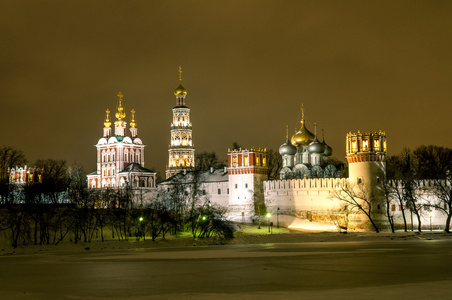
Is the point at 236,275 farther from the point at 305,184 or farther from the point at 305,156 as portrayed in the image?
the point at 305,156

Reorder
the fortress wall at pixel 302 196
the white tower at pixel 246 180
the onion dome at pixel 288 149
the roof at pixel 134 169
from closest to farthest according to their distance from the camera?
the fortress wall at pixel 302 196
the white tower at pixel 246 180
the onion dome at pixel 288 149
the roof at pixel 134 169

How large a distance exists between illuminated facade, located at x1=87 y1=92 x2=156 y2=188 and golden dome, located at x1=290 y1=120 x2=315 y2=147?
839 inches

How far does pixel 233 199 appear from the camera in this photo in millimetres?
71000

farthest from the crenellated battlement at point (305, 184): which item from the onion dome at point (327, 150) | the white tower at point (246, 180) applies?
the onion dome at point (327, 150)

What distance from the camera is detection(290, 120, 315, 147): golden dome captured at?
78250 mm

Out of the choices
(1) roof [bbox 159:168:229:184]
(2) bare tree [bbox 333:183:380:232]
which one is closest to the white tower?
(1) roof [bbox 159:168:229:184]

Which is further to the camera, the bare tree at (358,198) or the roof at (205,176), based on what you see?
the roof at (205,176)

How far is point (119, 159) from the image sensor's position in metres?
94.0

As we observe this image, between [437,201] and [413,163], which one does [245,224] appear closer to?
[437,201]

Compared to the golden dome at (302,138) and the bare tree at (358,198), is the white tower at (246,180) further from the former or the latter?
the bare tree at (358,198)

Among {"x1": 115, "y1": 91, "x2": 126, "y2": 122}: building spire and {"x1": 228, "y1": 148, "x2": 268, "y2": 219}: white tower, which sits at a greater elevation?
{"x1": 115, "y1": 91, "x2": 126, "y2": 122}: building spire

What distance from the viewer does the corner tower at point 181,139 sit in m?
98.2

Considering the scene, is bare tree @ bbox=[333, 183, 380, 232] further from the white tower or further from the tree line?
the tree line

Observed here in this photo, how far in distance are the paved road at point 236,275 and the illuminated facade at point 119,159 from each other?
53889 mm
